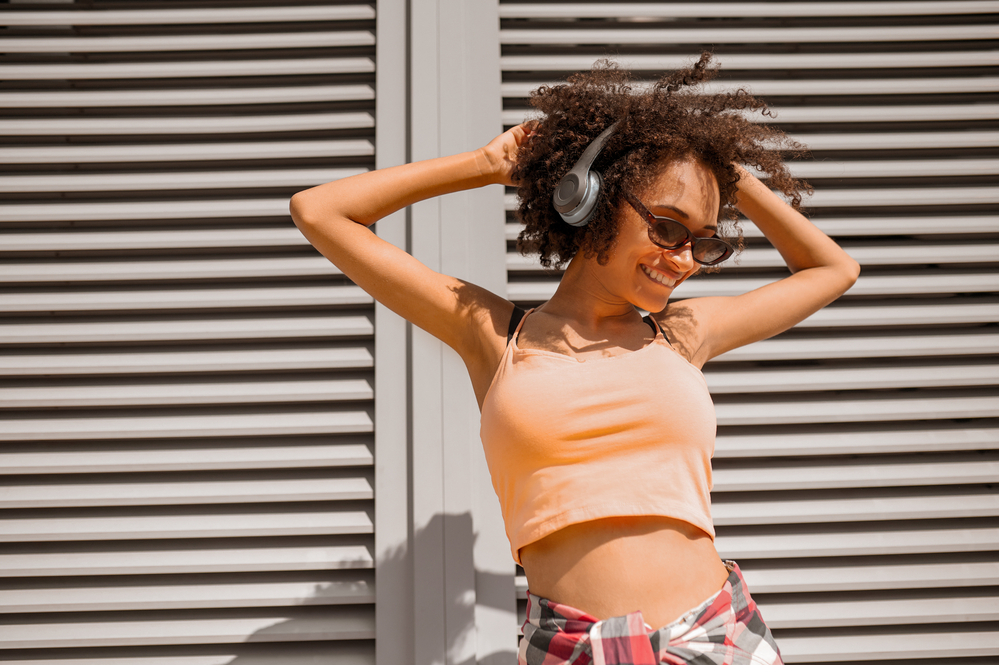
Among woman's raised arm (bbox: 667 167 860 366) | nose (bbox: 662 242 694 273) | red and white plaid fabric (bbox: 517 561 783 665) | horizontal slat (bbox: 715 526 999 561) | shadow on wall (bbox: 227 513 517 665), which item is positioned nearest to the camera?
red and white plaid fabric (bbox: 517 561 783 665)

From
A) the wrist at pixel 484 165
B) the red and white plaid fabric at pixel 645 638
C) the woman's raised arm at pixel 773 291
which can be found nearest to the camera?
the red and white plaid fabric at pixel 645 638

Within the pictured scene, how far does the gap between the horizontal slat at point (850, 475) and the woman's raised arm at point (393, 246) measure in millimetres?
939

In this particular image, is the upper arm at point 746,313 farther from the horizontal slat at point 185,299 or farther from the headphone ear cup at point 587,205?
the horizontal slat at point 185,299

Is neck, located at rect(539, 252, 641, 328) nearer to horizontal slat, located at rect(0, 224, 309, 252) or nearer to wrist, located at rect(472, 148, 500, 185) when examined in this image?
wrist, located at rect(472, 148, 500, 185)

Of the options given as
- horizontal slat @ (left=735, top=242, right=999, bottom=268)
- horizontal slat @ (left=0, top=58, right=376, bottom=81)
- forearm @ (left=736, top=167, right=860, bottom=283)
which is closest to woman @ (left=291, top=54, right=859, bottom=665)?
forearm @ (left=736, top=167, right=860, bottom=283)

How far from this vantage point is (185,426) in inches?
64.7

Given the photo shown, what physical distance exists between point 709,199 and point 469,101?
86 cm

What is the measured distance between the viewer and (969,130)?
6.02ft

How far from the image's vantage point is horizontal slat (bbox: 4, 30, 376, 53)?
1750mm

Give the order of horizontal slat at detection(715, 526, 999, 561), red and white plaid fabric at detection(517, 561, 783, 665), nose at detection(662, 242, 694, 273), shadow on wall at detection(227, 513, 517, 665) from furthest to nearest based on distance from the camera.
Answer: horizontal slat at detection(715, 526, 999, 561) < shadow on wall at detection(227, 513, 517, 665) < nose at detection(662, 242, 694, 273) < red and white plaid fabric at detection(517, 561, 783, 665)

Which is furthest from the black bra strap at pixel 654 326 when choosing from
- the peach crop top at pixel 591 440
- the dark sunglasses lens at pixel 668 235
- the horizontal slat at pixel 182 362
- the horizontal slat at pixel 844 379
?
the horizontal slat at pixel 182 362

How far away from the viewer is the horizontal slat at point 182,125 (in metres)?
1.73

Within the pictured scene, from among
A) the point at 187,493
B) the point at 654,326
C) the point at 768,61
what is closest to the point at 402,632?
the point at 187,493

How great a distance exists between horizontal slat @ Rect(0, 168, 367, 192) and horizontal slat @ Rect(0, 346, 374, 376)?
0.47 m
